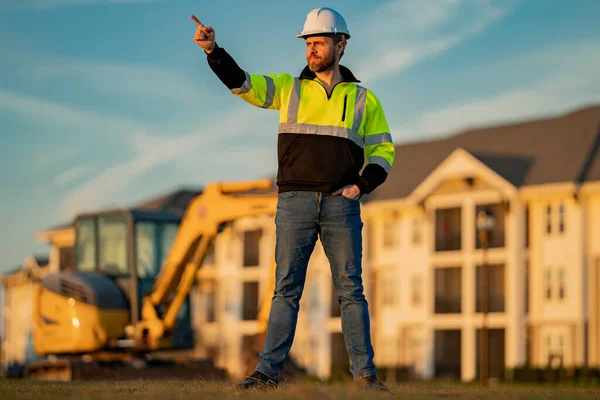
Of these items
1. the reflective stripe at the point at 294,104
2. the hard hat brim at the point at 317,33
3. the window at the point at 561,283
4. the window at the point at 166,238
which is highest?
the hard hat brim at the point at 317,33

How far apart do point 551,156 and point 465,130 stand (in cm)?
860

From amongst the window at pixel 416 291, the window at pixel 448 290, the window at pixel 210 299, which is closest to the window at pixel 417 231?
the window at pixel 416 291

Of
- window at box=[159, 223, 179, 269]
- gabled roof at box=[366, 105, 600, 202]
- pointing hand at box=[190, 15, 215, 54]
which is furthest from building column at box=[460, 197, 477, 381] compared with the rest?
pointing hand at box=[190, 15, 215, 54]

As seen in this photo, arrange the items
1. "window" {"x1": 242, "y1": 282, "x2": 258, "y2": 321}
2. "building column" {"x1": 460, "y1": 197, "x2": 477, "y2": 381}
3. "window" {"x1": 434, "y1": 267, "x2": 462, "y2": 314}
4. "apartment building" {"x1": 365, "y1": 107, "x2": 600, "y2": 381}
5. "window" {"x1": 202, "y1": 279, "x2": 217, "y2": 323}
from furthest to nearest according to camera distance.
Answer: "window" {"x1": 202, "y1": 279, "x2": 217, "y2": 323}
"window" {"x1": 242, "y1": 282, "x2": 258, "y2": 321}
"window" {"x1": 434, "y1": 267, "x2": 462, "y2": 314}
"building column" {"x1": 460, "y1": 197, "x2": 477, "y2": 381}
"apartment building" {"x1": 365, "y1": 107, "x2": 600, "y2": 381}

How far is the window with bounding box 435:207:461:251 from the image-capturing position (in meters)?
56.3

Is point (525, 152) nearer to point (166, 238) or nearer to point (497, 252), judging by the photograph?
point (497, 252)

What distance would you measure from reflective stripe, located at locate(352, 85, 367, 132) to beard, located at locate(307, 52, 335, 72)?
0.33 m

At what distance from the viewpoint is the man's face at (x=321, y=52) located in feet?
29.5

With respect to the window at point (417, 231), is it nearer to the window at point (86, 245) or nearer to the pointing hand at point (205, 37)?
the window at point (86, 245)

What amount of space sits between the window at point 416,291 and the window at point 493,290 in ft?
12.1

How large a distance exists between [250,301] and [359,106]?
199 feet

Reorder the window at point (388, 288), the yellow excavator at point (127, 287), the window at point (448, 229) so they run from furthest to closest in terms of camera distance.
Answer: the window at point (388, 288)
the window at point (448, 229)
the yellow excavator at point (127, 287)

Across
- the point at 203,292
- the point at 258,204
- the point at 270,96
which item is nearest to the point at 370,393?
the point at 270,96

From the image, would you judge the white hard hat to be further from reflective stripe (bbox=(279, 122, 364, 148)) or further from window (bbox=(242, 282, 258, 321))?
window (bbox=(242, 282, 258, 321))
